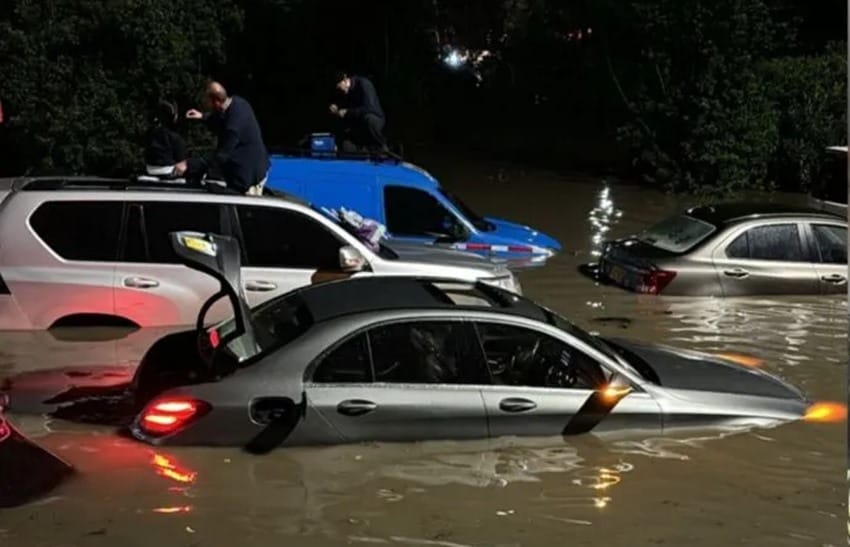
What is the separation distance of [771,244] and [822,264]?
1.93ft

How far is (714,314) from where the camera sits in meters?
12.3

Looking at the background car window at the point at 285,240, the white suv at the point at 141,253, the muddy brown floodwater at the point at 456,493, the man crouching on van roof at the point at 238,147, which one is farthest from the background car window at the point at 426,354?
the man crouching on van roof at the point at 238,147

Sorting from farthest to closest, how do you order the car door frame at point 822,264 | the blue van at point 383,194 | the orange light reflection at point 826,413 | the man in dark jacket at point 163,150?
1. the blue van at point 383,194
2. the car door frame at point 822,264
3. the man in dark jacket at point 163,150
4. the orange light reflection at point 826,413

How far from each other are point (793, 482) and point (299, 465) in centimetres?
301

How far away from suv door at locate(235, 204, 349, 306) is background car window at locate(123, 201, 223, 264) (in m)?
0.27

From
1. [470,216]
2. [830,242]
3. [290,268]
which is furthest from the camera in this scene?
[470,216]

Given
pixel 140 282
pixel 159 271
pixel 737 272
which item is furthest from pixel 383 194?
pixel 737 272

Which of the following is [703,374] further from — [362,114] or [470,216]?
[362,114]

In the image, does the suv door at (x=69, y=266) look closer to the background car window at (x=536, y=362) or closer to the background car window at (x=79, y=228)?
the background car window at (x=79, y=228)

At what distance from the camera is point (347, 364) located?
732cm

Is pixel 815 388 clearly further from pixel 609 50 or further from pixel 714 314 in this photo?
pixel 609 50

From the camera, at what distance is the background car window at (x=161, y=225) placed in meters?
10.3

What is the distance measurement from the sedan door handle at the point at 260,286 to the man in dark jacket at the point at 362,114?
16.5ft

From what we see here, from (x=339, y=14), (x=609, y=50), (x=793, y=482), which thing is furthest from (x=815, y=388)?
(x=339, y=14)
